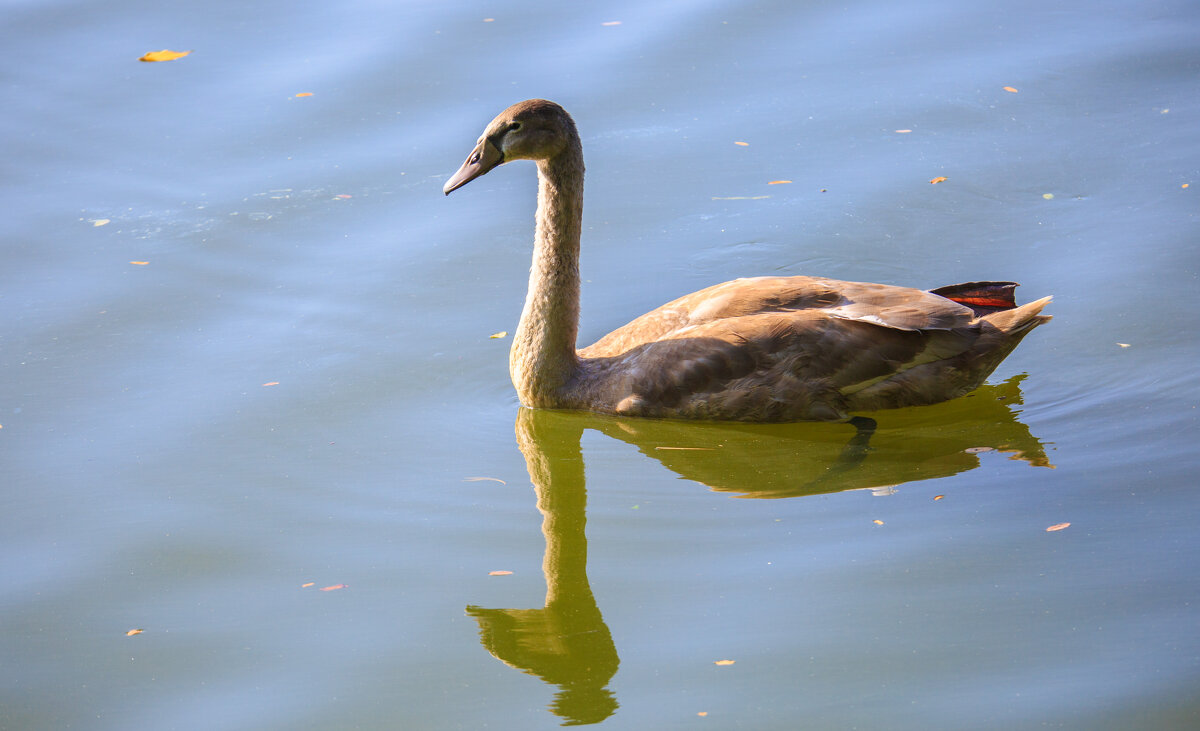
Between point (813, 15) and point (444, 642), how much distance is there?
7232mm

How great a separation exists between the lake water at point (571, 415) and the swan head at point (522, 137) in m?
1.09

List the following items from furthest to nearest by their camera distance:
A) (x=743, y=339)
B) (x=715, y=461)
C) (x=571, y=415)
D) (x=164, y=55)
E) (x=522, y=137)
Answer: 1. (x=164, y=55)
2. (x=571, y=415)
3. (x=522, y=137)
4. (x=743, y=339)
5. (x=715, y=461)

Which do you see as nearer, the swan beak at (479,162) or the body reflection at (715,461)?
the body reflection at (715,461)

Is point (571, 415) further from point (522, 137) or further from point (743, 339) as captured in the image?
point (522, 137)

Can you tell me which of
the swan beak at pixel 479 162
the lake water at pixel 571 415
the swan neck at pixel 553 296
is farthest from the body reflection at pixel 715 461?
the swan beak at pixel 479 162

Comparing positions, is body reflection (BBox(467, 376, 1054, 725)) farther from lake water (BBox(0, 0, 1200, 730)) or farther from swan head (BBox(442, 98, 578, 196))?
swan head (BBox(442, 98, 578, 196))

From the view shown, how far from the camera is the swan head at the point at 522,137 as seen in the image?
6.54 m

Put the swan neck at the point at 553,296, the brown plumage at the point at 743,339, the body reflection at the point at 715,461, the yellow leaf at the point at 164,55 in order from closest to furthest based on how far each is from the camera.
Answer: the body reflection at the point at 715,461 < the brown plumage at the point at 743,339 < the swan neck at the point at 553,296 < the yellow leaf at the point at 164,55

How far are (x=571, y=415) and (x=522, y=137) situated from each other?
1410 millimetres

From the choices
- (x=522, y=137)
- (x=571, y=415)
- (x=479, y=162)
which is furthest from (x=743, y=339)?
(x=479, y=162)

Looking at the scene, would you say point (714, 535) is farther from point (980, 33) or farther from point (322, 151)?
point (980, 33)

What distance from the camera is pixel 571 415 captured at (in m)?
6.78

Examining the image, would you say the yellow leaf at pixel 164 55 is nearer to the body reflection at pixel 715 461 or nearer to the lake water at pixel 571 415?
the lake water at pixel 571 415

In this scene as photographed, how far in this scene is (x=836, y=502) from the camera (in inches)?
225
